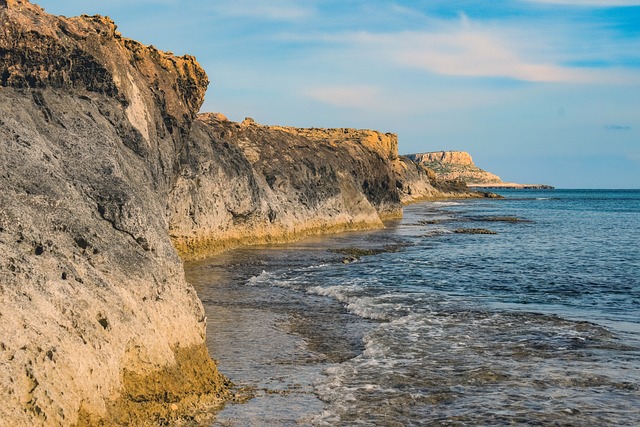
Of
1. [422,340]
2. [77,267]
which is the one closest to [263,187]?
[422,340]

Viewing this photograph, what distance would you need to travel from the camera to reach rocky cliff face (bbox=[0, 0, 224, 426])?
7.28 metres

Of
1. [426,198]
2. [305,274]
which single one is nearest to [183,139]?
[305,274]

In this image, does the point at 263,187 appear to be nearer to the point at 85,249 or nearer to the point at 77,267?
the point at 85,249

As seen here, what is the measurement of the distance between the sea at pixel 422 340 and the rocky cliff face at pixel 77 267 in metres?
1.38

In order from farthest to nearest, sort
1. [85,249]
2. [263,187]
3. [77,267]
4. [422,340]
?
[263,187] < [422,340] < [85,249] < [77,267]

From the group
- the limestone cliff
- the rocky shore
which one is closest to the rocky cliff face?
the rocky shore

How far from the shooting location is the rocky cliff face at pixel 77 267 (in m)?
7.28

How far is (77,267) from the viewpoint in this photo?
8930 millimetres

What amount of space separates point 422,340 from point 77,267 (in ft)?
26.5

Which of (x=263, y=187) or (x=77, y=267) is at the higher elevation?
(x=263, y=187)

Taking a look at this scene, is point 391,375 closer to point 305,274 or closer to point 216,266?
point 305,274

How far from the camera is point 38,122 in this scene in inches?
475

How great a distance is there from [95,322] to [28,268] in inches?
43.4

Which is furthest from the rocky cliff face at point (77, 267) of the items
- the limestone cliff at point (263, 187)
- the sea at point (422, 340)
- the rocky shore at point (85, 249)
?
the limestone cliff at point (263, 187)
